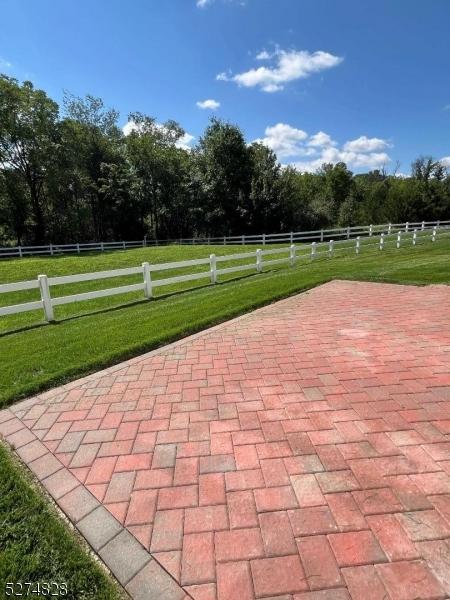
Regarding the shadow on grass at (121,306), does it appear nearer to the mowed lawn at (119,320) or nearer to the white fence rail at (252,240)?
the mowed lawn at (119,320)

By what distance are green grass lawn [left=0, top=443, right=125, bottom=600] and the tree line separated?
33.9 meters

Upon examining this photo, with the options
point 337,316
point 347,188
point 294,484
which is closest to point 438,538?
point 294,484

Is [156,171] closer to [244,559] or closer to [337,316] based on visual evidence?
[337,316]

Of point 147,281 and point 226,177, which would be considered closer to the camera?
point 147,281

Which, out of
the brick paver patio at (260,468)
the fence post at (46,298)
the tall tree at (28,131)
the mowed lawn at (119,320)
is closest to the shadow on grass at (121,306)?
the mowed lawn at (119,320)

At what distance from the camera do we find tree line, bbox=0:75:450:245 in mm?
31531

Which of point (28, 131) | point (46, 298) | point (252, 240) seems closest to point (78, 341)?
point (46, 298)

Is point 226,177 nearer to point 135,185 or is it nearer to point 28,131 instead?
point 135,185

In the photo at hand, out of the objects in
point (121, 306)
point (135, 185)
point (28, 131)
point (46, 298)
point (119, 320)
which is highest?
point (28, 131)

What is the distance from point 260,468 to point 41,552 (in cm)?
147

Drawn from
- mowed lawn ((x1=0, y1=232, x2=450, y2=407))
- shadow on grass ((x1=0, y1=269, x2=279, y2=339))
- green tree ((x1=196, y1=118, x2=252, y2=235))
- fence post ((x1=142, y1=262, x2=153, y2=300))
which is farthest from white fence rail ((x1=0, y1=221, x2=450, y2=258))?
fence post ((x1=142, y1=262, x2=153, y2=300))

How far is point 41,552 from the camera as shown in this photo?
201 centimetres

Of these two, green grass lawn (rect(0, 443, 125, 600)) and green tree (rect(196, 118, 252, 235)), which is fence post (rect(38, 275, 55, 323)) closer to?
green grass lawn (rect(0, 443, 125, 600))

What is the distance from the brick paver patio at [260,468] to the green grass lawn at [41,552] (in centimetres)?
10
